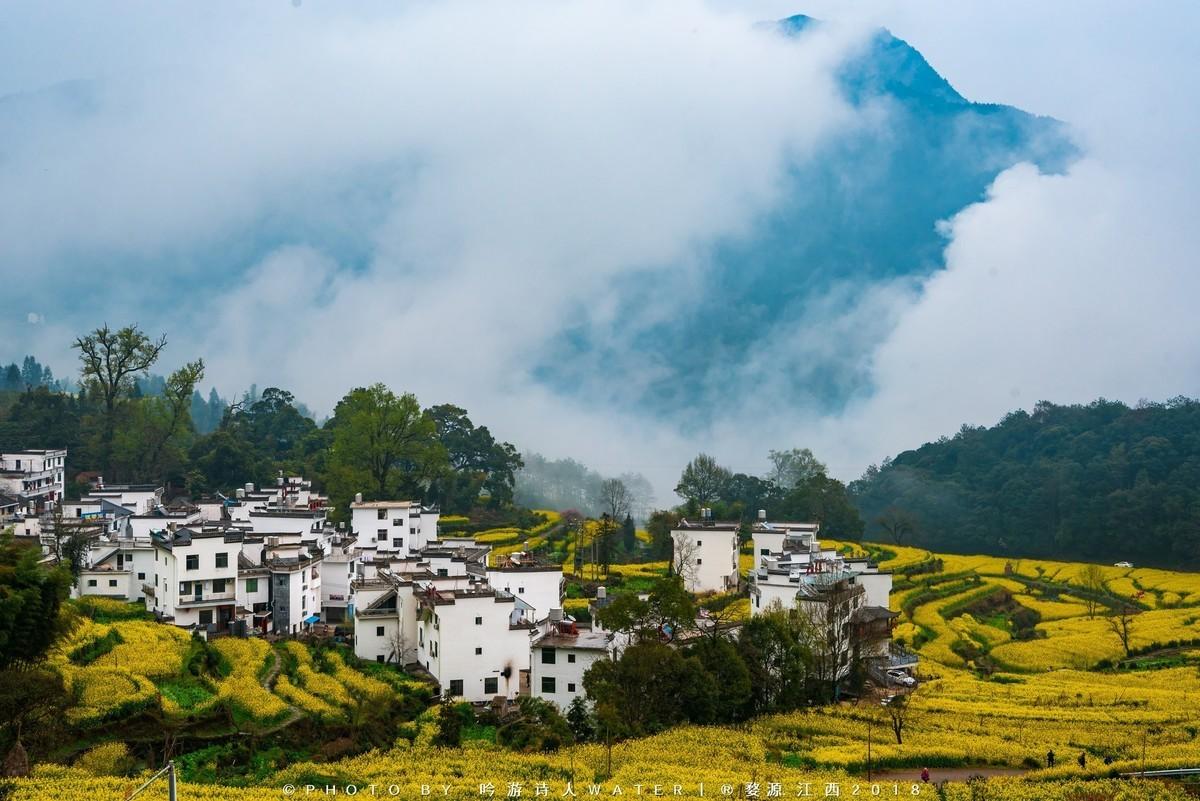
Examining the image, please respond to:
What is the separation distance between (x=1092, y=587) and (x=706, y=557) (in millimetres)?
23275

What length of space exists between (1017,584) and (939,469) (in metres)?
35.9

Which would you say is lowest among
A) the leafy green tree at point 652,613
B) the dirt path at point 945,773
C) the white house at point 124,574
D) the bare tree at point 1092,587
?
the dirt path at point 945,773

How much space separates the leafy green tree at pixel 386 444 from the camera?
6406 centimetres

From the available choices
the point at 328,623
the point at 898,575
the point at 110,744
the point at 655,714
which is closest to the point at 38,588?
the point at 110,744

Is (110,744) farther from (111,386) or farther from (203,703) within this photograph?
(111,386)

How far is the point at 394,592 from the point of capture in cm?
3809

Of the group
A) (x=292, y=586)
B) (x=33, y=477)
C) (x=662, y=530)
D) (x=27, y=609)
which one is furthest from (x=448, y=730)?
(x=33, y=477)

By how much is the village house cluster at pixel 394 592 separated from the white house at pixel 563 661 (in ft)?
0.15

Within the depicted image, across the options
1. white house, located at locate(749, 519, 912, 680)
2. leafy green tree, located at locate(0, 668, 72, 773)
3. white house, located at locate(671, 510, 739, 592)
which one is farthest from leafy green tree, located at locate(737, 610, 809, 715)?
white house, located at locate(671, 510, 739, 592)

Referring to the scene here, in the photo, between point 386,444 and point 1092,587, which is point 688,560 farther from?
point 1092,587

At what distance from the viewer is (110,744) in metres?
26.3

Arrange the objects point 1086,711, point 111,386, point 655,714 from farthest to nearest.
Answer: point 111,386, point 1086,711, point 655,714

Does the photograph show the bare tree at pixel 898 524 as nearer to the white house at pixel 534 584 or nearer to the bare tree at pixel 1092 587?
the bare tree at pixel 1092 587

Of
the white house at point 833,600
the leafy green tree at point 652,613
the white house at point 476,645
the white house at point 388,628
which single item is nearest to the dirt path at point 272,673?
the white house at point 388,628
